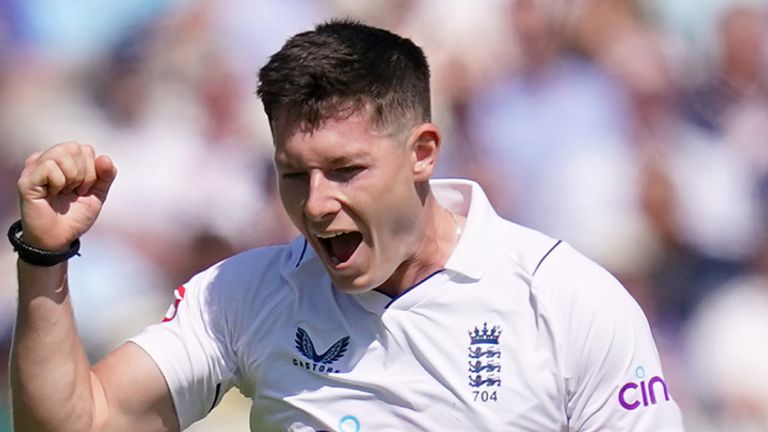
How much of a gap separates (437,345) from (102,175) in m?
0.67

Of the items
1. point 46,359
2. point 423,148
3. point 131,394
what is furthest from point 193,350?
point 423,148

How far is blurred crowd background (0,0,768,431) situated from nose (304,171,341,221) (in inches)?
60.0

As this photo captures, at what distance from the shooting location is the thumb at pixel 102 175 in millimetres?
2186

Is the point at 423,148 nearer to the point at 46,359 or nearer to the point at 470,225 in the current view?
the point at 470,225

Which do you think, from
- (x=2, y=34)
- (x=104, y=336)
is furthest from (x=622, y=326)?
(x=2, y=34)

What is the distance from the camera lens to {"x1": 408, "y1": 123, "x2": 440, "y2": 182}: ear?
2.33 metres

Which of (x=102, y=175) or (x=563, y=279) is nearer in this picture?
(x=102, y=175)

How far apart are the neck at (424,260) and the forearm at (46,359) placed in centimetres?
57

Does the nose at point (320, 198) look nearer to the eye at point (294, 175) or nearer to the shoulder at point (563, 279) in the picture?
the eye at point (294, 175)

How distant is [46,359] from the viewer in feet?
7.29

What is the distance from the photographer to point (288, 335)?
95.4 inches

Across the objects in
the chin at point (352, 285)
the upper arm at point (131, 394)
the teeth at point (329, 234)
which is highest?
the teeth at point (329, 234)

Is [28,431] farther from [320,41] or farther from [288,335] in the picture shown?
[320,41]

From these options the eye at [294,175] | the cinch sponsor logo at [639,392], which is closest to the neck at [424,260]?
the eye at [294,175]
